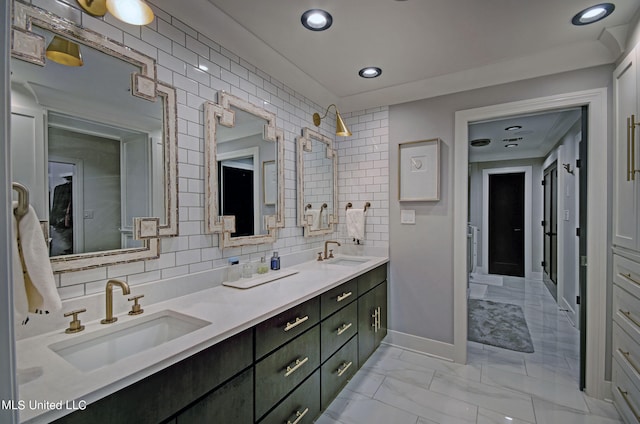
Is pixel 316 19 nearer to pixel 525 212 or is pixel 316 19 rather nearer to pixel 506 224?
pixel 525 212

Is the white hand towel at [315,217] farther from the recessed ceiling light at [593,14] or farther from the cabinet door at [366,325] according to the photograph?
the recessed ceiling light at [593,14]

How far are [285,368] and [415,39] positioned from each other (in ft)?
7.13

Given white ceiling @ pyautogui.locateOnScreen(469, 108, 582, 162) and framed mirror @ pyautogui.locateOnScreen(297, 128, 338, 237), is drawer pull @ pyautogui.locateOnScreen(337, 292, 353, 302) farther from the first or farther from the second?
white ceiling @ pyautogui.locateOnScreen(469, 108, 582, 162)

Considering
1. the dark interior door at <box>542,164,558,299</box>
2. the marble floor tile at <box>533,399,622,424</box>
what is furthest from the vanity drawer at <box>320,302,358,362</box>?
the dark interior door at <box>542,164,558,299</box>

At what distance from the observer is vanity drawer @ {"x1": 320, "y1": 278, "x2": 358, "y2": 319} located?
71.5 inches

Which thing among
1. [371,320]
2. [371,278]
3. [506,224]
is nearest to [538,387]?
[371,320]

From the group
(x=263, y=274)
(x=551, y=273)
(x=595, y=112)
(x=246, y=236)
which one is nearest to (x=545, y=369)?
(x=595, y=112)

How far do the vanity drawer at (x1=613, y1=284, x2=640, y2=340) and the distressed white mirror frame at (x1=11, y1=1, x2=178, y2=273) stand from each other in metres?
2.64

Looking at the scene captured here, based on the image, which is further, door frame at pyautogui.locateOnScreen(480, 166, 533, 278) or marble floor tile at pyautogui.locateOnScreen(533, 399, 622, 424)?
door frame at pyautogui.locateOnScreen(480, 166, 533, 278)

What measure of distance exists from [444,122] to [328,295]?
6.21 ft

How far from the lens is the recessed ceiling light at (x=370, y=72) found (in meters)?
2.34

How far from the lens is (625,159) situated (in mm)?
1812

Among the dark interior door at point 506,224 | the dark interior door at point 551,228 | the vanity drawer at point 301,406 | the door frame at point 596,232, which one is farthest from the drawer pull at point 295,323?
the dark interior door at point 506,224

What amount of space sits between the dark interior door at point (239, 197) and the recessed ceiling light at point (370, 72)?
1.26 metres
